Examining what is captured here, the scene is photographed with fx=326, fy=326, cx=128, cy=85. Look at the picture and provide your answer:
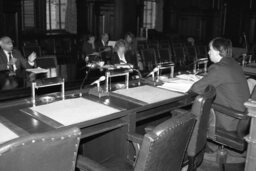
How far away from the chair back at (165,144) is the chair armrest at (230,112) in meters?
0.99

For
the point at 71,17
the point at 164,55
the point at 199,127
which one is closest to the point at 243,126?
the point at 199,127

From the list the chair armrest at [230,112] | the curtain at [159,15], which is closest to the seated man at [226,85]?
the chair armrest at [230,112]

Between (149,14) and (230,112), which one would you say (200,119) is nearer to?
(230,112)

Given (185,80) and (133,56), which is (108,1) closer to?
(133,56)

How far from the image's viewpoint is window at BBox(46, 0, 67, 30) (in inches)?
343

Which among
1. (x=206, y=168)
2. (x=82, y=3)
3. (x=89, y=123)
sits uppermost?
(x=82, y=3)

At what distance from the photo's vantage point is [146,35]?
34.4 feet

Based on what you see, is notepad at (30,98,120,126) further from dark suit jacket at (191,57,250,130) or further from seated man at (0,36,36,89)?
dark suit jacket at (191,57,250,130)

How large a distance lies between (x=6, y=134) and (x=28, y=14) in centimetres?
708

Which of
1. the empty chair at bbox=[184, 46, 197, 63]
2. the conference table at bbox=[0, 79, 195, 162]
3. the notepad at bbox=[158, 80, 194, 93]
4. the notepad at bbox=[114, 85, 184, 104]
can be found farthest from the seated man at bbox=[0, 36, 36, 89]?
the empty chair at bbox=[184, 46, 197, 63]

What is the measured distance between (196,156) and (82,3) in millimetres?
7469

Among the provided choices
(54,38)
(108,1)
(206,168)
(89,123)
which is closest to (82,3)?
(108,1)

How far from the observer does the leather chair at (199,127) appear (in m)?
2.20

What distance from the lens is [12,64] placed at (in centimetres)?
410
